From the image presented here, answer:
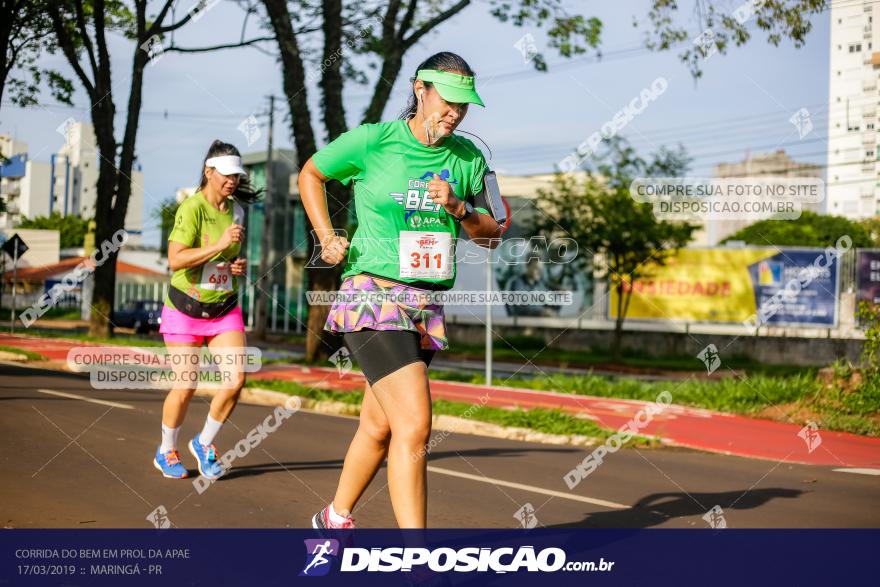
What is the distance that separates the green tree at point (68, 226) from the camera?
56409mm

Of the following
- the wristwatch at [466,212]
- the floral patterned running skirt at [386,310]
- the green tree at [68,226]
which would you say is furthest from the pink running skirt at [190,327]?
the green tree at [68,226]

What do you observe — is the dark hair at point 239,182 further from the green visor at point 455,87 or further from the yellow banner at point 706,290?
the yellow banner at point 706,290

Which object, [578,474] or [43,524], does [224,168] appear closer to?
[43,524]

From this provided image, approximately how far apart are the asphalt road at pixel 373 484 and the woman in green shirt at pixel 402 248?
59.6 inches

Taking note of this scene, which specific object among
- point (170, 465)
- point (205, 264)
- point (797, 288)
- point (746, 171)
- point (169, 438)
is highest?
point (746, 171)

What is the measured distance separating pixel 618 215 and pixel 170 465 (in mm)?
21838

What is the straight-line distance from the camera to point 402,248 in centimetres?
370

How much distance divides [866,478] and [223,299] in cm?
518

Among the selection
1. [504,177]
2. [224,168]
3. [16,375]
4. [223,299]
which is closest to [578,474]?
[223,299]

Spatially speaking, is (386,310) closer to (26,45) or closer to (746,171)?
(26,45)

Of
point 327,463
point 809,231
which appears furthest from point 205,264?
point 809,231

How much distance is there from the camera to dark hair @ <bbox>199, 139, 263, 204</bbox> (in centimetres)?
624

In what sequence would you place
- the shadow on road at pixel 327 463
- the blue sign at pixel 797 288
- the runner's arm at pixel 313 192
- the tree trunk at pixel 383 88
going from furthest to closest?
the blue sign at pixel 797 288 < the tree trunk at pixel 383 88 < the shadow on road at pixel 327 463 < the runner's arm at pixel 313 192

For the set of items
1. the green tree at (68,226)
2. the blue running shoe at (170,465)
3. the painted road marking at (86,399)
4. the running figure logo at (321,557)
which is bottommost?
the painted road marking at (86,399)
